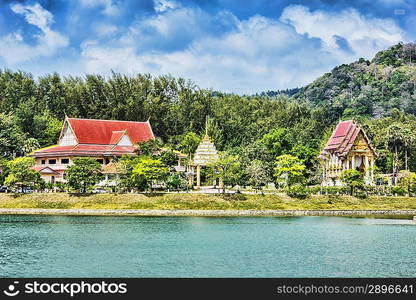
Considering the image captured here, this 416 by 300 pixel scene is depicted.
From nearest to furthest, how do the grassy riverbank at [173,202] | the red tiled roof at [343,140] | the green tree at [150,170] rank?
1. the grassy riverbank at [173,202]
2. the green tree at [150,170]
3. the red tiled roof at [343,140]

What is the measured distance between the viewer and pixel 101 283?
2080 cm

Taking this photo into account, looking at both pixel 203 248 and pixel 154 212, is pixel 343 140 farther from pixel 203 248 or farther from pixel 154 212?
pixel 203 248

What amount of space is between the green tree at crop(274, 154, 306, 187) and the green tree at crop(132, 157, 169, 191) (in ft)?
37.5

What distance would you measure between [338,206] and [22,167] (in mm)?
28430

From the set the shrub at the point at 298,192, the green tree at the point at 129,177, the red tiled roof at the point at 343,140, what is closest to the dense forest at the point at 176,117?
the red tiled roof at the point at 343,140

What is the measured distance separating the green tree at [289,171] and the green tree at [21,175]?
22.8 meters

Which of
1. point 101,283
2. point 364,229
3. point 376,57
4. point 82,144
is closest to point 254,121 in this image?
point 82,144

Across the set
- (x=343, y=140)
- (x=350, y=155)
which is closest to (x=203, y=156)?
(x=343, y=140)

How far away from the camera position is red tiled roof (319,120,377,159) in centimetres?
6294

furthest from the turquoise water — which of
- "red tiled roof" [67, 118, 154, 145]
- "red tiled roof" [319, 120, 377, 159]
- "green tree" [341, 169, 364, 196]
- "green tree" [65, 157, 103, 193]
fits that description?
"red tiled roof" [67, 118, 154, 145]

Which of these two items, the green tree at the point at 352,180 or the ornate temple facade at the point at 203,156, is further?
the ornate temple facade at the point at 203,156

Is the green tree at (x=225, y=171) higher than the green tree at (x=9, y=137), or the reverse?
the green tree at (x=9, y=137)

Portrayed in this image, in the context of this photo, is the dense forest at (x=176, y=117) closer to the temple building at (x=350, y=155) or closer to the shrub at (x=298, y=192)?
the temple building at (x=350, y=155)

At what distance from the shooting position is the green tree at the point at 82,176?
171 feet
